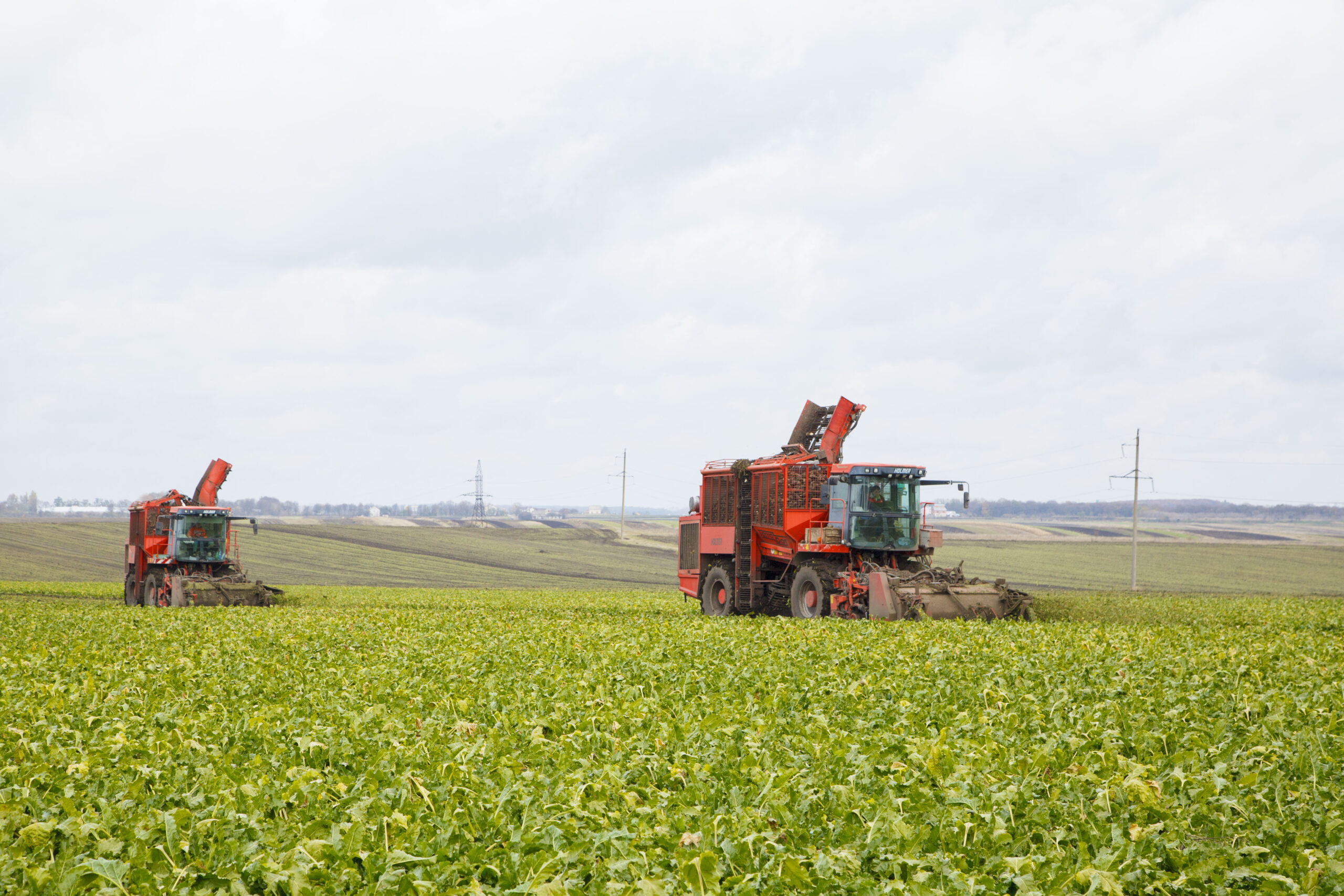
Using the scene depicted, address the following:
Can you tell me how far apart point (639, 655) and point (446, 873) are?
A: 8.10 m

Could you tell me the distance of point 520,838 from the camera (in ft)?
17.4

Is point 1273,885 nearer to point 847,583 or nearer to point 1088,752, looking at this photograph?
point 1088,752

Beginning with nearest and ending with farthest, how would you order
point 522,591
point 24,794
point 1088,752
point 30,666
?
1. point 24,794
2. point 1088,752
3. point 30,666
4. point 522,591

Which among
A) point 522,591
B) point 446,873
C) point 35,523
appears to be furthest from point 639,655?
point 35,523

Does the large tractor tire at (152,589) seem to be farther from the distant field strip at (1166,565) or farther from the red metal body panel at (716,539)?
the distant field strip at (1166,565)

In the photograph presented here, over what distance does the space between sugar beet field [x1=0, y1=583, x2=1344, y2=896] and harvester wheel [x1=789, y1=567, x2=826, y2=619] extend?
21.3 ft

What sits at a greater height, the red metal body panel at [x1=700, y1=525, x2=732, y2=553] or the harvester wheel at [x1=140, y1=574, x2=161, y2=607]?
the red metal body panel at [x1=700, y1=525, x2=732, y2=553]

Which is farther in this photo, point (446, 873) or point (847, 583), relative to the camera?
point (847, 583)

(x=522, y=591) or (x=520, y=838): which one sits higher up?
(x=520, y=838)

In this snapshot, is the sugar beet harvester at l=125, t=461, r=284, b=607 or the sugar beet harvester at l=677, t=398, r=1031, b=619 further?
the sugar beet harvester at l=125, t=461, r=284, b=607

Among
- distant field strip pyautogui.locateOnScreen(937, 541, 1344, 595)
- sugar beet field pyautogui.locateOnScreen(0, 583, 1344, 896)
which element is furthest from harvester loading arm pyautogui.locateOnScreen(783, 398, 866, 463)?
distant field strip pyautogui.locateOnScreen(937, 541, 1344, 595)

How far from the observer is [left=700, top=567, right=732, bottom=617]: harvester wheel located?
2416cm

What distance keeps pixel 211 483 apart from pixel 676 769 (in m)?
29.9

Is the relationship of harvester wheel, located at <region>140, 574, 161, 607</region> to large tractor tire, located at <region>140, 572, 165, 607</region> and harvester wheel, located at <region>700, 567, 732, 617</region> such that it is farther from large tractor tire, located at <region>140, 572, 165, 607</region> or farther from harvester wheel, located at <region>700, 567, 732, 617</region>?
harvester wheel, located at <region>700, 567, 732, 617</region>
